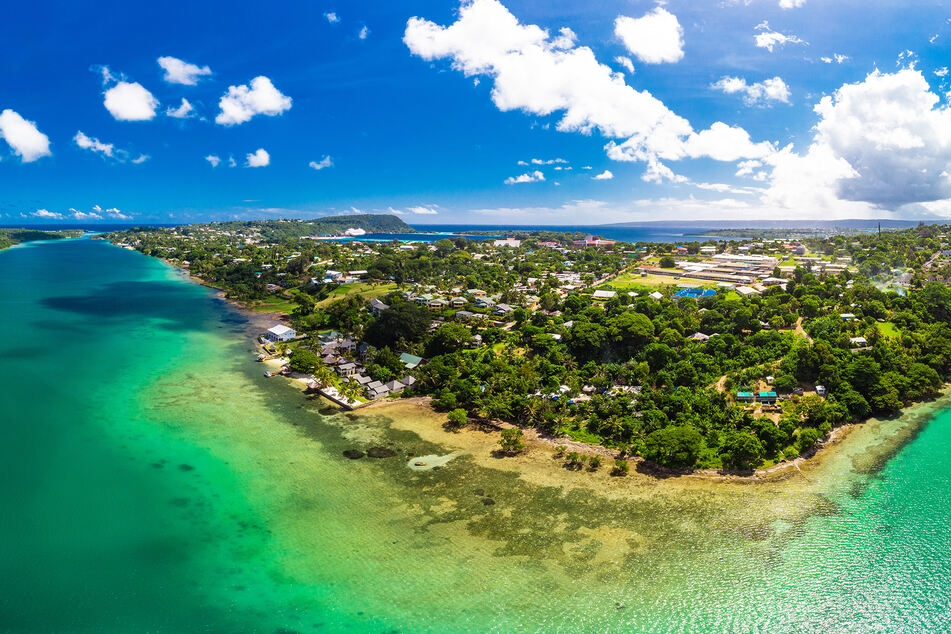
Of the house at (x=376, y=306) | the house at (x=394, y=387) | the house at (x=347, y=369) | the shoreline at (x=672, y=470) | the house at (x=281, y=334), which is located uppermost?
the house at (x=376, y=306)

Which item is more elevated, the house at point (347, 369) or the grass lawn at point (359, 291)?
the grass lawn at point (359, 291)

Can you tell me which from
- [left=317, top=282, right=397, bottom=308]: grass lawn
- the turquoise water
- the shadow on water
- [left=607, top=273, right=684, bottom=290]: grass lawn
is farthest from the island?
the shadow on water

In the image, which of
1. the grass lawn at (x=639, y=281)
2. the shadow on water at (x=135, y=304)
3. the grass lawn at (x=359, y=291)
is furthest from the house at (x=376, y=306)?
the grass lawn at (x=639, y=281)

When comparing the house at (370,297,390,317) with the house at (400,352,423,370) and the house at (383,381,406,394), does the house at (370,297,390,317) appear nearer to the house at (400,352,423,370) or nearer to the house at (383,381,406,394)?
the house at (400,352,423,370)

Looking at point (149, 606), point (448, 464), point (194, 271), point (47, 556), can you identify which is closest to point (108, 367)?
point (47, 556)

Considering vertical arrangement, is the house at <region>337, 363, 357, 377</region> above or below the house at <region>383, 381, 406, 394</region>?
above

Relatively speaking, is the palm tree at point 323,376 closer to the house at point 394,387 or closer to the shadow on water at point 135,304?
the house at point 394,387

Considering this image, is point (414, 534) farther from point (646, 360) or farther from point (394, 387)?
point (646, 360)

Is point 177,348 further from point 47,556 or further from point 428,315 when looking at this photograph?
point 47,556
